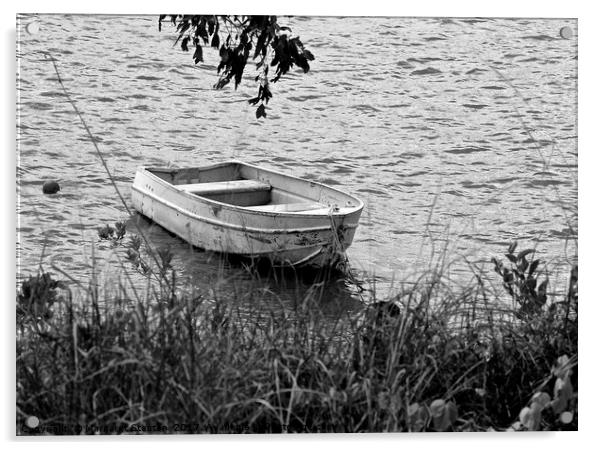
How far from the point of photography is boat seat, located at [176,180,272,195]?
557 centimetres

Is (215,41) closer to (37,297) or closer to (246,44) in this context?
(246,44)

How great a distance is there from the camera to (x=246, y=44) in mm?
4180

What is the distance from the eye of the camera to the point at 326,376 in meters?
3.63

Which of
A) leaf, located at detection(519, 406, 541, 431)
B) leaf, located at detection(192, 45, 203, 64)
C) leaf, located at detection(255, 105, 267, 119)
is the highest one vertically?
leaf, located at detection(192, 45, 203, 64)

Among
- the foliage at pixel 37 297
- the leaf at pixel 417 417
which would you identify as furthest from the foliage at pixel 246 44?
the leaf at pixel 417 417

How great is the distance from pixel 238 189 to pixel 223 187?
0.39 meters

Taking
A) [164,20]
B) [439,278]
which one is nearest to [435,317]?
[439,278]

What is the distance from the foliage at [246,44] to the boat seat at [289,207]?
178 cm

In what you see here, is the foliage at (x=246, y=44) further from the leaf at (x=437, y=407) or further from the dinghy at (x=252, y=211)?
the leaf at (x=437, y=407)

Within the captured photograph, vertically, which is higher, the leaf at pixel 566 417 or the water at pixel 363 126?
the water at pixel 363 126

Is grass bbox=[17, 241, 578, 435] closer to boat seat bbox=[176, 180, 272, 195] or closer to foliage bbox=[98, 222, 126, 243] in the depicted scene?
foliage bbox=[98, 222, 126, 243]

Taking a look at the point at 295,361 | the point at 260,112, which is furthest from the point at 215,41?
the point at 295,361

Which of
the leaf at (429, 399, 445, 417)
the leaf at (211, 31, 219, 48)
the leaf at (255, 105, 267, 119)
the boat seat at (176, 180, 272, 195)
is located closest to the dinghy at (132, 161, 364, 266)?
the boat seat at (176, 180, 272, 195)

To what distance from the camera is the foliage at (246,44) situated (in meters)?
4.09
